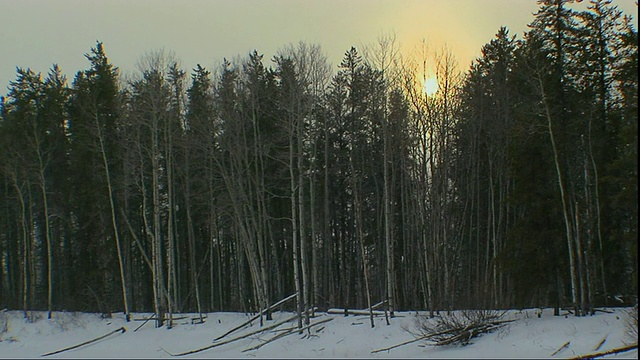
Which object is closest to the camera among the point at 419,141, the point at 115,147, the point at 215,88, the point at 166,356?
the point at 166,356

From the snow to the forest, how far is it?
0.99 meters

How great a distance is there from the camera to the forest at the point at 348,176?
1991 centimetres

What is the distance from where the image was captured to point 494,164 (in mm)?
28156

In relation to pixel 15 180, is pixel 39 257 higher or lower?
lower

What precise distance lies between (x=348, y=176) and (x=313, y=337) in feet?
36.6

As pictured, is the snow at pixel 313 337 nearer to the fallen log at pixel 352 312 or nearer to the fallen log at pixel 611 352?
the fallen log at pixel 611 352

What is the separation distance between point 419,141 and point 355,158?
6.64 m

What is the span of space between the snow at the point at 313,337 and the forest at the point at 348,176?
39.1 inches

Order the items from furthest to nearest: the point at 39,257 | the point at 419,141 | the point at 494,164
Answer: the point at 39,257 → the point at 494,164 → the point at 419,141

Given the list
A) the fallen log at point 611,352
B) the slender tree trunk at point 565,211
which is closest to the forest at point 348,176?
the slender tree trunk at point 565,211

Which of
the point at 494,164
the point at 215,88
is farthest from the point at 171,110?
the point at 494,164

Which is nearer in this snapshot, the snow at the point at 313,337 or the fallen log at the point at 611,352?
the fallen log at the point at 611,352

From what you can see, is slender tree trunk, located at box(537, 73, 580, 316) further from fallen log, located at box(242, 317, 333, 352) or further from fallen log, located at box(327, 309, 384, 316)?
fallen log, located at box(242, 317, 333, 352)

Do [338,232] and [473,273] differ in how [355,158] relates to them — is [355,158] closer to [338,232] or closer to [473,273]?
[338,232]
